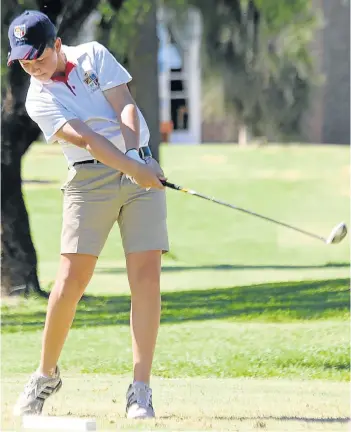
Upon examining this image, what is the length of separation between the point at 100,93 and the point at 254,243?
496 inches

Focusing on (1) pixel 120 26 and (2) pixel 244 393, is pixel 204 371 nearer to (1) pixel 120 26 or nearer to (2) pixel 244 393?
(2) pixel 244 393

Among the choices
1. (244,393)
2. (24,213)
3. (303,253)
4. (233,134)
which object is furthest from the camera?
(233,134)

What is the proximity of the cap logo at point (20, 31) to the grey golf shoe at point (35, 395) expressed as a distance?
1.44 metres

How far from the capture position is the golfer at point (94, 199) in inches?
203

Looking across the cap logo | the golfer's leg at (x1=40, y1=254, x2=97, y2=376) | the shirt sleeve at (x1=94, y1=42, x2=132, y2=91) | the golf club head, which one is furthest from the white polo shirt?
the golf club head

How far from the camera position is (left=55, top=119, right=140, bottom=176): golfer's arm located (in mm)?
5070

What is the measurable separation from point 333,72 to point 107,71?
2672cm

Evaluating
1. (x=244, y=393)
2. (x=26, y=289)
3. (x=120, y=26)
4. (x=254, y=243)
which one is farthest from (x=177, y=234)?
(x=244, y=393)

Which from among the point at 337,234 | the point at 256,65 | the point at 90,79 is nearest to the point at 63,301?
the point at 90,79

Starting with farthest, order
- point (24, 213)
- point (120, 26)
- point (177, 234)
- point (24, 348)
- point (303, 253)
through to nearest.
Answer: point (177, 234) → point (303, 253) → point (120, 26) → point (24, 213) → point (24, 348)

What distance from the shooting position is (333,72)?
31391 mm

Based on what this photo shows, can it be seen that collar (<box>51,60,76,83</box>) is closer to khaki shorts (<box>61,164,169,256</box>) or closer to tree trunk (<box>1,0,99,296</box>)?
khaki shorts (<box>61,164,169,256</box>)

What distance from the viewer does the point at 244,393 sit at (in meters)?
5.88

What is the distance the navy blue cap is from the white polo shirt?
0.17m
